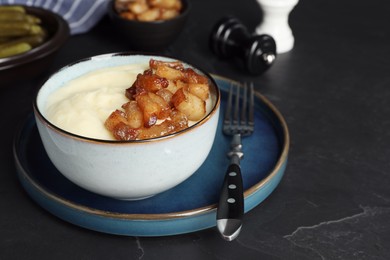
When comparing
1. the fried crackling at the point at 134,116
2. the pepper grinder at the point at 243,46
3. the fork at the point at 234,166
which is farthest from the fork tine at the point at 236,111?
the fried crackling at the point at 134,116

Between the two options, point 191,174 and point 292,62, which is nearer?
point 191,174

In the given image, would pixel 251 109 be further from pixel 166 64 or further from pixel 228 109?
pixel 166 64

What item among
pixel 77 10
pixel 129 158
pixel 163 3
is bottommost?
pixel 77 10

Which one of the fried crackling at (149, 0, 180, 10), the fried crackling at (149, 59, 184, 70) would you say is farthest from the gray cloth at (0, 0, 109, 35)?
the fried crackling at (149, 59, 184, 70)

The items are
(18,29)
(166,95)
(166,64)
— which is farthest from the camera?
(18,29)

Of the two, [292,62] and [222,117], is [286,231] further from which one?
[292,62]

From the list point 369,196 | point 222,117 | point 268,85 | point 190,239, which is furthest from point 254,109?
point 190,239

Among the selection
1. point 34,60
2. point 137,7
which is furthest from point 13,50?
point 137,7
